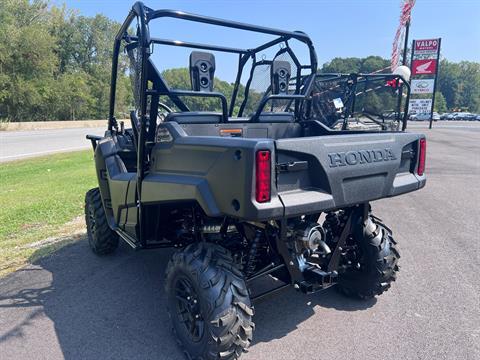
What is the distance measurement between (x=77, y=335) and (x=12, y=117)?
1892 inches

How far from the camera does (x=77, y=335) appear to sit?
304cm

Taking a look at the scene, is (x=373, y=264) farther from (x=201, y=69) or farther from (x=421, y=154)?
(x=201, y=69)

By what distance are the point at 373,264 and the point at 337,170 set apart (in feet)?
3.95

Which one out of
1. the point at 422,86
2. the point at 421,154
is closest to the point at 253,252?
the point at 421,154

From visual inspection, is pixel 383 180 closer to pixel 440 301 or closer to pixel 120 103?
pixel 440 301

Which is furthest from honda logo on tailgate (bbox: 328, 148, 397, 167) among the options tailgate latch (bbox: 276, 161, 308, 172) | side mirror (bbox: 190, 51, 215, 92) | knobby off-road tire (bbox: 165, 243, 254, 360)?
side mirror (bbox: 190, 51, 215, 92)

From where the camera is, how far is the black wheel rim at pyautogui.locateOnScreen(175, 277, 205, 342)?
2748 mm

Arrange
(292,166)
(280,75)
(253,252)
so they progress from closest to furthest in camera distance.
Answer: (292,166)
(253,252)
(280,75)

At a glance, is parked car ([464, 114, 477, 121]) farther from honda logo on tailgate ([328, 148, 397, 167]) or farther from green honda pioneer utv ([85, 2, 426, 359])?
honda logo on tailgate ([328, 148, 397, 167])

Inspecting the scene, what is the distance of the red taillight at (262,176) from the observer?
230 centimetres

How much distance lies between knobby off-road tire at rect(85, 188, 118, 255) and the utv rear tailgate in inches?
104

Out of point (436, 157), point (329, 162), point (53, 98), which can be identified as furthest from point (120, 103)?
point (53, 98)

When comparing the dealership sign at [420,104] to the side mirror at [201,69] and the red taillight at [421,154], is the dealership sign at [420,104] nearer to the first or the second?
the red taillight at [421,154]

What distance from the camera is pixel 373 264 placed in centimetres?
345
